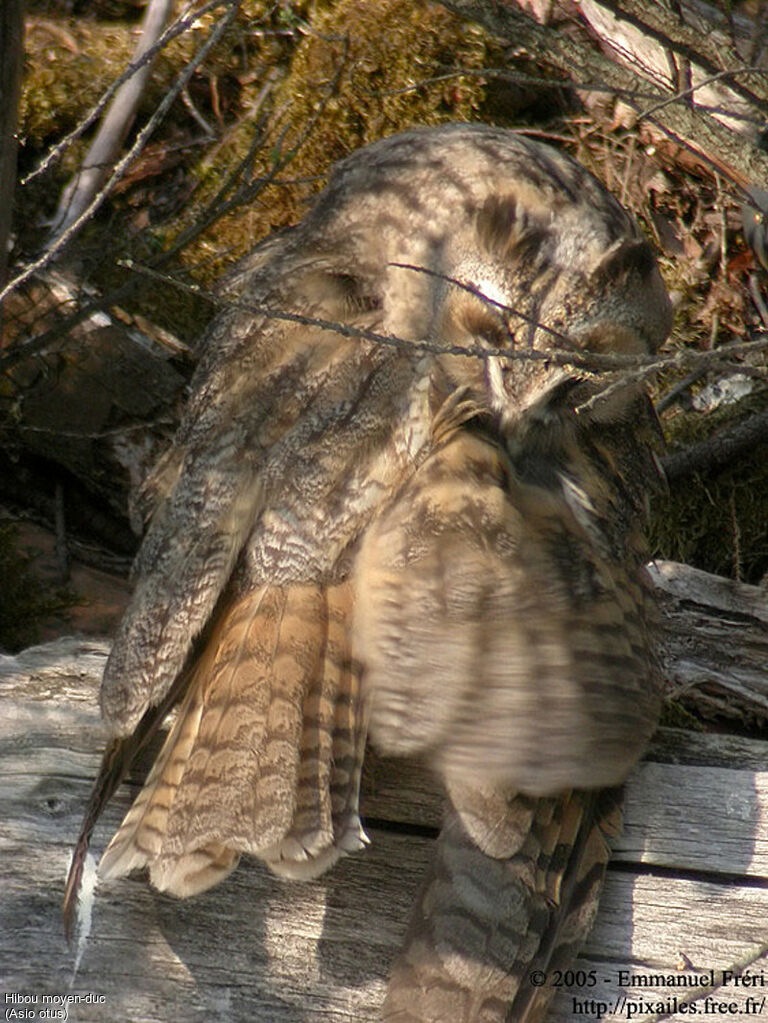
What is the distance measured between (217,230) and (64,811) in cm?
240

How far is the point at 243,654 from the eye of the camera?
2.46m

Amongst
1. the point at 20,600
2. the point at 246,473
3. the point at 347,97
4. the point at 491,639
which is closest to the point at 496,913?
the point at 491,639

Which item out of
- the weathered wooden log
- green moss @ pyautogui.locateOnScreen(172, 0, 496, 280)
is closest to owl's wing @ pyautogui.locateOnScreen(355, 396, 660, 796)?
the weathered wooden log

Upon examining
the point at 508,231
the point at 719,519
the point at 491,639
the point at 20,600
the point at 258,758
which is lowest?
the point at 20,600

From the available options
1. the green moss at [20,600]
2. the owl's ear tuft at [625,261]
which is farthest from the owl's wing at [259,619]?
the green moss at [20,600]

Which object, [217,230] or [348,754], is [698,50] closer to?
[217,230]

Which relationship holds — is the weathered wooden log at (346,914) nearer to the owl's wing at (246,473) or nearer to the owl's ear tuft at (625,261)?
the owl's wing at (246,473)

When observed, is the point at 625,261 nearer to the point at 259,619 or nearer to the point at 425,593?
the point at 425,593

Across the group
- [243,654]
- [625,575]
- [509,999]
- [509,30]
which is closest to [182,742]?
[243,654]

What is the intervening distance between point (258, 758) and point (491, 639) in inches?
19.1

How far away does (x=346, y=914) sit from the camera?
2.59m

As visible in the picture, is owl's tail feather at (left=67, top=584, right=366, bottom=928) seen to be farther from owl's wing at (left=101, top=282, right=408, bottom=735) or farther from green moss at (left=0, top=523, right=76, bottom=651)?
green moss at (left=0, top=523, right=76, bottom=651)

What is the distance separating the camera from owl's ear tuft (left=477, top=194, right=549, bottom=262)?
8.61ft

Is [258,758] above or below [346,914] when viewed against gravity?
above
